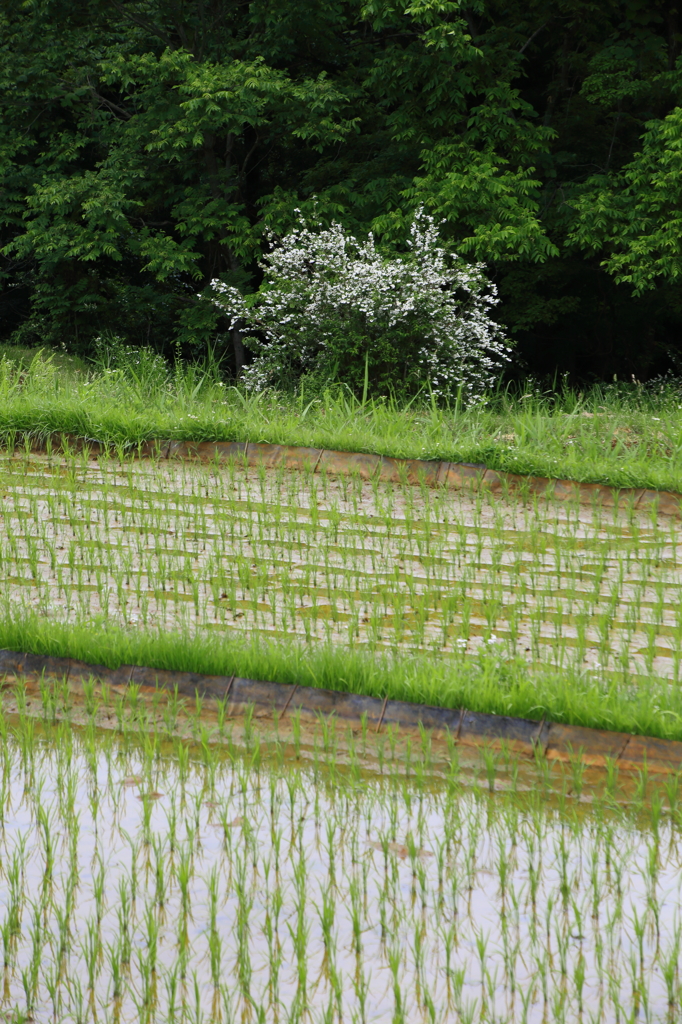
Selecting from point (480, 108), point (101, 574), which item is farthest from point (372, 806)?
point (480, 108)

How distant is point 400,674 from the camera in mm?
4195

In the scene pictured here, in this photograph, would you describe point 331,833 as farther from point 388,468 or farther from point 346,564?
point 388,468

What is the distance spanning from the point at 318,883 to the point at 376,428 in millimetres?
5808

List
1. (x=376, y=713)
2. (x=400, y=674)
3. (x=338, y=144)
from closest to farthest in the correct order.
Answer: (x=376, y=713) < (x=400, y=674) < (x=338, y=144)

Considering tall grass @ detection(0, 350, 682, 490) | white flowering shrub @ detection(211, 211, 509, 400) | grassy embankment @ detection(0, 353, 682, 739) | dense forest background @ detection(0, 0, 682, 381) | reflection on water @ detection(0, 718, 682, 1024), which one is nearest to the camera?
reflection on water @ detection(0, 718, 682, 1024)

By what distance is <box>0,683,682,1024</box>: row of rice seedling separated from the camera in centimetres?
258

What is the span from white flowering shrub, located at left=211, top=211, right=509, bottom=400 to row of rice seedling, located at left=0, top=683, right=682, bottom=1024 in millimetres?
7035

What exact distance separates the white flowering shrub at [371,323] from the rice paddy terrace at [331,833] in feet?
16.6

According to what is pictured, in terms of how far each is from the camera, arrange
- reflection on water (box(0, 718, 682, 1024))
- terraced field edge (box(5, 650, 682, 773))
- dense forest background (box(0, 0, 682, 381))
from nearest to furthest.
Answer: reflection on water (box(0, 718, 682, 1024)), terraced field edge (box(5, 650, 682, 773)), dense forest background (box(0, 0, 682, 381))

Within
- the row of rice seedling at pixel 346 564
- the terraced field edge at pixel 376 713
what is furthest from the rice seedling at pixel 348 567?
the terraced field edge at pixel 376 713

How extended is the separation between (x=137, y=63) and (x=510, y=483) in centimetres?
909

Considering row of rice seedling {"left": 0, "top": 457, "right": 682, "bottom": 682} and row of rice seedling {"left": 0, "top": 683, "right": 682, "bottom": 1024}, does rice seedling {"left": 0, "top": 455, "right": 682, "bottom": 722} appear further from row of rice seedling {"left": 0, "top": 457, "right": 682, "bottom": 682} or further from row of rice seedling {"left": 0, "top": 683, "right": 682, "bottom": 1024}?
row of rice seedling {"left": 0, "top": 683, "right": 682, "bottom": 1024}

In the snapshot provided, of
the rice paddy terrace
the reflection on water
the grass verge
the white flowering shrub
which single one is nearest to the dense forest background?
the white flowering shrub

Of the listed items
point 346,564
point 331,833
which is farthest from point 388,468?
point 331,833
